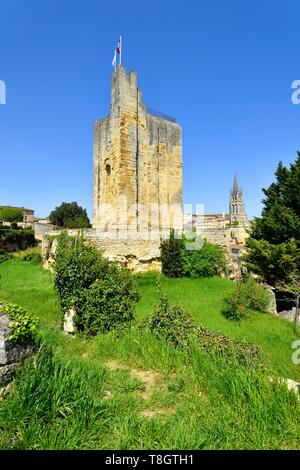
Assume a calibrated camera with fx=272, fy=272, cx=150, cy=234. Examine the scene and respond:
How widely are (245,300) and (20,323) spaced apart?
31.8ft

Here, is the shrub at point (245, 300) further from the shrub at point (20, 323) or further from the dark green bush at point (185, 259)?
the shrub at point (20, 323)

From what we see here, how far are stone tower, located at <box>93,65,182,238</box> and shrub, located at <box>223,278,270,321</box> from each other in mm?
6078

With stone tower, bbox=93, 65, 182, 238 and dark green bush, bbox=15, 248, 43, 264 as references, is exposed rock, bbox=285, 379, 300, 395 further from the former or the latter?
dark green bush, bbox=15, 248, 43, 264

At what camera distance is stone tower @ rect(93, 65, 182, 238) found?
15.0 m

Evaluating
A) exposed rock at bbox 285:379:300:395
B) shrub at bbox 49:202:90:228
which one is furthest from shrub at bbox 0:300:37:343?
shrub at bbox 49:202:90:228

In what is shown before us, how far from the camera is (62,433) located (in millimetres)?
2658

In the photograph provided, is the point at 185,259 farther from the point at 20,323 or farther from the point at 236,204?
the point at 236,204

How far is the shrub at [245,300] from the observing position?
10.7 metres

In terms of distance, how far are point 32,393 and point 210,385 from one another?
223 cm

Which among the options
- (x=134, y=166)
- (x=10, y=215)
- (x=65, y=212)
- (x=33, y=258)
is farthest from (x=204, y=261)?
(x=10, y=215)

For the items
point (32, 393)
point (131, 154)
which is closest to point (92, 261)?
point (32, 393)

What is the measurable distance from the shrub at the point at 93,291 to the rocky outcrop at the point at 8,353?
3.35 m

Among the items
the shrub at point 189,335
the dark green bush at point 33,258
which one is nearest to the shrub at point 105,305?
the shrub at point 189,335
